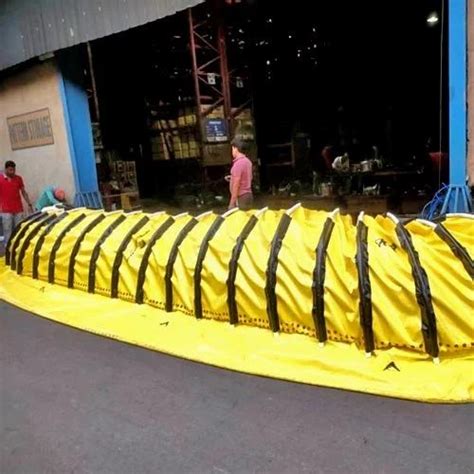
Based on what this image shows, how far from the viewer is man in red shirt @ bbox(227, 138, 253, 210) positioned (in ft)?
21.5

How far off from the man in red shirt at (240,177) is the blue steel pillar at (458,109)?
2578 mm

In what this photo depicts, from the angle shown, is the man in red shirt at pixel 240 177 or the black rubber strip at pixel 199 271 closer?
the black rubber strip at pixel 199 271

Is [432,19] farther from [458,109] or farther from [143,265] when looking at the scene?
[143,265]

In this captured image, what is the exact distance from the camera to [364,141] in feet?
53.8

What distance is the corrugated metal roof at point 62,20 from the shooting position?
763 cm

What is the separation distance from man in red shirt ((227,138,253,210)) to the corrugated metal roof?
7.29 feet

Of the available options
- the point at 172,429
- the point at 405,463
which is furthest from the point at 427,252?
the point at 172,429

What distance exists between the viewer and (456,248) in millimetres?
3127

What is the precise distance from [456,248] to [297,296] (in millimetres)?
1108

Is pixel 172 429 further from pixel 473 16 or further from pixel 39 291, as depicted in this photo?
pixel 473 16

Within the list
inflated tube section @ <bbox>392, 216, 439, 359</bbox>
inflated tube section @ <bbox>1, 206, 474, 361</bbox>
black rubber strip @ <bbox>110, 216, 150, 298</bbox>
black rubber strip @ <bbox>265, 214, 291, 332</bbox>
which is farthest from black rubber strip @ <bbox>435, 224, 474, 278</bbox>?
black rubber strip @ <bbox>110, 216, 150, 298</bbox>

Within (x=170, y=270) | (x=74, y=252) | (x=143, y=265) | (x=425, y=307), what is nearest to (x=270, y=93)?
(x=74, y=252)

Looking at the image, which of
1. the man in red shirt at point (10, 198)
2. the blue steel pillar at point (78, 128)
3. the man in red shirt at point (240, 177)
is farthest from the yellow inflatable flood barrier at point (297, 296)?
the blue steel pillar at point (78, 128)

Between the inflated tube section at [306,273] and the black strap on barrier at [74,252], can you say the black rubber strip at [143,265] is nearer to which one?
the inflated tube section at [306,273]
